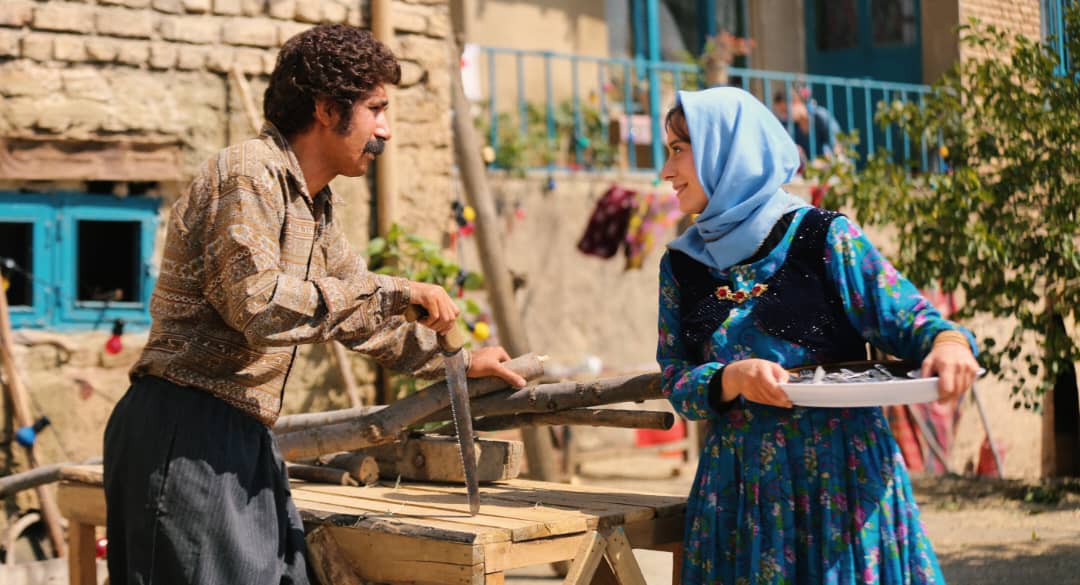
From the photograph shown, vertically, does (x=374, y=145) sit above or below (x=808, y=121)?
below

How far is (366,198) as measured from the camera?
625cm

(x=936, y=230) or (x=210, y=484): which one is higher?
(x=936, y=230)

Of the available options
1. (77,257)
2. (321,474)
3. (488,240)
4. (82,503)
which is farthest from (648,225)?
(82,503)

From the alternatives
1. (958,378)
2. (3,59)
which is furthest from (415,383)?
(958,378)

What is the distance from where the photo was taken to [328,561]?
302 centimetres

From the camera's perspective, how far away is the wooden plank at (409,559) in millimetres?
2697

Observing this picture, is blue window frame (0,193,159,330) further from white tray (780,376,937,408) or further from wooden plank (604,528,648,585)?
white tray (780,376,937,408)

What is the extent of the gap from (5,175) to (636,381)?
3462mm

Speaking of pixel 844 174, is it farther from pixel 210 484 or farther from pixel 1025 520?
pixel 210 484

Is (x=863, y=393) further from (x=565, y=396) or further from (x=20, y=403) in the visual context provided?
(x=20, y=403)

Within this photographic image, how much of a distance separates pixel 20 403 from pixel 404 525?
318cm

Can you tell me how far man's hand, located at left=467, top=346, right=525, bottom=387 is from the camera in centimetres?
329

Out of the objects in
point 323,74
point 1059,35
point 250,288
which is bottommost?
point 250,288

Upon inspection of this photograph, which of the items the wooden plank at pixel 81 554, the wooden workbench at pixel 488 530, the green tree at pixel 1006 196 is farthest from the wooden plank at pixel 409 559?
the green tree at pixel 1006 196
